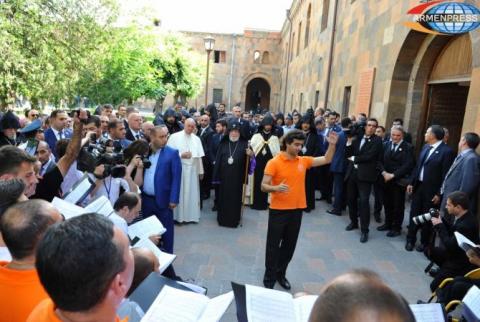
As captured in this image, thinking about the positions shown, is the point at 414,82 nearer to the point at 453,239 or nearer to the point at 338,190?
the point at 338,190

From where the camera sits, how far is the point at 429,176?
581 centimetres

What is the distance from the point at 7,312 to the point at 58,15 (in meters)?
10.2

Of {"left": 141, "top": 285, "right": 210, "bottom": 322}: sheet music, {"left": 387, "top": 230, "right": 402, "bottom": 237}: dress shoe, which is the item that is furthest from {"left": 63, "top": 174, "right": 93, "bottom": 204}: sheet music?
{"left": 387, "top": 230, "right": 402, "bottom": 237}: dress shoe

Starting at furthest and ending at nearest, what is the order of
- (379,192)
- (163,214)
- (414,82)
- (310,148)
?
1. (414,82)
2. (310,148)
3. (379,192)
4. (163,214)

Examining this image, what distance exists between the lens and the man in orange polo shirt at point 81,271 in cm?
123

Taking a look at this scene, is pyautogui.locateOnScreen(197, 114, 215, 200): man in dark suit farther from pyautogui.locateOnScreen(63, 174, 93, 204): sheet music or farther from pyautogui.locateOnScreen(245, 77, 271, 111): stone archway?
pyautogui.locateOnScreen(245, 77, 271, 111): stone archway

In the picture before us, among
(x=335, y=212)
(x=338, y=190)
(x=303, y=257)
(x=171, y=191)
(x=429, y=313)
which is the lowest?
(x=303, y=257)

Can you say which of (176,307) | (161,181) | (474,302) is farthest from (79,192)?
(474,302)

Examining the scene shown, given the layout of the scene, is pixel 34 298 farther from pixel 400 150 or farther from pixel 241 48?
pixel 241 48

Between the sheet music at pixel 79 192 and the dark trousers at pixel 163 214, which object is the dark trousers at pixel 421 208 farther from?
the sheet music at pixel 79 192

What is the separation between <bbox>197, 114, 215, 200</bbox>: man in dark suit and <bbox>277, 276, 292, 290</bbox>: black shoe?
397 cm

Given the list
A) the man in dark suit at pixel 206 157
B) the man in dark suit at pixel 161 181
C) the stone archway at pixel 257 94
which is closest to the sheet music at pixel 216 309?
the man in dark suit at pixel 161 181

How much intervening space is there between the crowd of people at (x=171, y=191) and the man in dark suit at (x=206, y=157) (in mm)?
27

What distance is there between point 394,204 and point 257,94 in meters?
33.8
